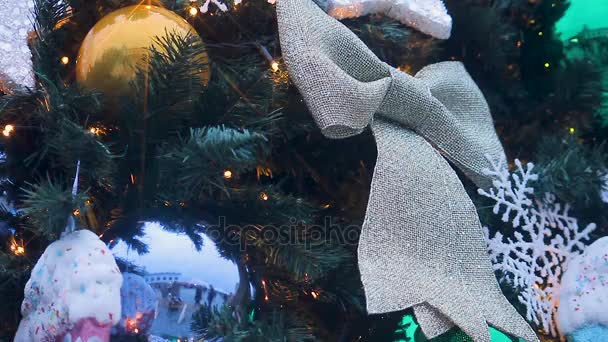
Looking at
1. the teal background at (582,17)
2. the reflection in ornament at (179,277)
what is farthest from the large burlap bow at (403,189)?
the teal background at (582,17)

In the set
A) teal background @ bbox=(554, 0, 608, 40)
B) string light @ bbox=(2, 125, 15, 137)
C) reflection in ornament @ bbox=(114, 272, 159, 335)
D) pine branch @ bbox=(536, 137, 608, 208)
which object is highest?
string light @ bbox=(2, 125, 15, 137)

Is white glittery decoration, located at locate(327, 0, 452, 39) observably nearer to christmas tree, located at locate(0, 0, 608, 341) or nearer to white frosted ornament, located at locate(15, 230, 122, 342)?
christmas tree, located at locate(0, 0, 608, 341)

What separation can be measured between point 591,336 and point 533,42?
0.39 meters

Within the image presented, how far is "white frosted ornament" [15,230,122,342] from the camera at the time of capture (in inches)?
17.3

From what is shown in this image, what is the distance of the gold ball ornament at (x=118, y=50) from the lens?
541 millimetres

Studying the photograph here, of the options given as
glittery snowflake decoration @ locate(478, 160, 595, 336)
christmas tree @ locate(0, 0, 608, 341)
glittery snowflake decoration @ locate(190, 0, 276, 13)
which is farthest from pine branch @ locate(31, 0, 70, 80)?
glittery snowflake decoration @ locate(478, 160, 595, 336)

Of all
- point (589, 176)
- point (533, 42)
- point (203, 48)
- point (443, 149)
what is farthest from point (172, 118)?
point (533, 42)

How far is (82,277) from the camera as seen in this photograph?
443 mm

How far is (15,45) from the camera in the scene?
1.92ft

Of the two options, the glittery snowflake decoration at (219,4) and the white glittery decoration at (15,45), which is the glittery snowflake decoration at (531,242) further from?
the white glittery decoration at (15,45)

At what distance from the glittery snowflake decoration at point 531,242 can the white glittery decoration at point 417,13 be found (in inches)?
6.1

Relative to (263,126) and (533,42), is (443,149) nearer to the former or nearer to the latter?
(263,126)

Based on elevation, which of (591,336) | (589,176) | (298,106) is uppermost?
(298,106)

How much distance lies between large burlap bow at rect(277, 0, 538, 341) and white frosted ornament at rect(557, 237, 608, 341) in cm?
9
